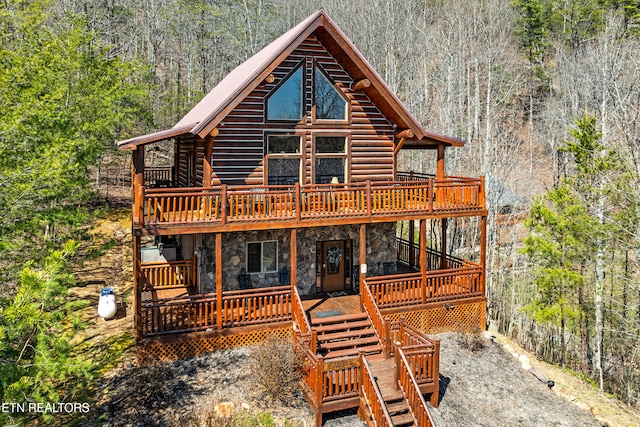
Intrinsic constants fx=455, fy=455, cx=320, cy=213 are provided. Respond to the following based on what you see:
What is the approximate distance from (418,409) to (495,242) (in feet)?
53.1

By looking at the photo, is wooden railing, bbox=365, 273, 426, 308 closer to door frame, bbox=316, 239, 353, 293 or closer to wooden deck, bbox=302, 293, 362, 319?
wooden deck, bbox=302, 293, 362, 319

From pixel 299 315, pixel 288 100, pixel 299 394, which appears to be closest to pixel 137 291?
pixel 299 315

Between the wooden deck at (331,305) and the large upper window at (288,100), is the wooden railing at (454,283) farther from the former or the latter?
the large upper window at (288,100)

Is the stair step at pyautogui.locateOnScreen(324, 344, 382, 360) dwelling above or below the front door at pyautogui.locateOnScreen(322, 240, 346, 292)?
below

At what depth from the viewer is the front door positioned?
16.0 metres

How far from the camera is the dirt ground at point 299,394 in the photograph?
10.3 metres

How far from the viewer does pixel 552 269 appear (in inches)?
612

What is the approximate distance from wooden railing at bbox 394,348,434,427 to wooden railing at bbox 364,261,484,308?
10.7 ft

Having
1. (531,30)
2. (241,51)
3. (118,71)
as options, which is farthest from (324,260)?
(531,30)

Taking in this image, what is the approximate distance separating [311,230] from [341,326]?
3793 mm

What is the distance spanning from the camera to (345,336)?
12617 mm

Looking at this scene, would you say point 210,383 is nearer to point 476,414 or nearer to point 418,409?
point 418,409

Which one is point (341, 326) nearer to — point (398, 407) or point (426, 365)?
point (426, 365)

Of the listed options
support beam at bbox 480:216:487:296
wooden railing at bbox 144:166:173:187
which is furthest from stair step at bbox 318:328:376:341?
wooden railing at bbox 144:166:173:187
